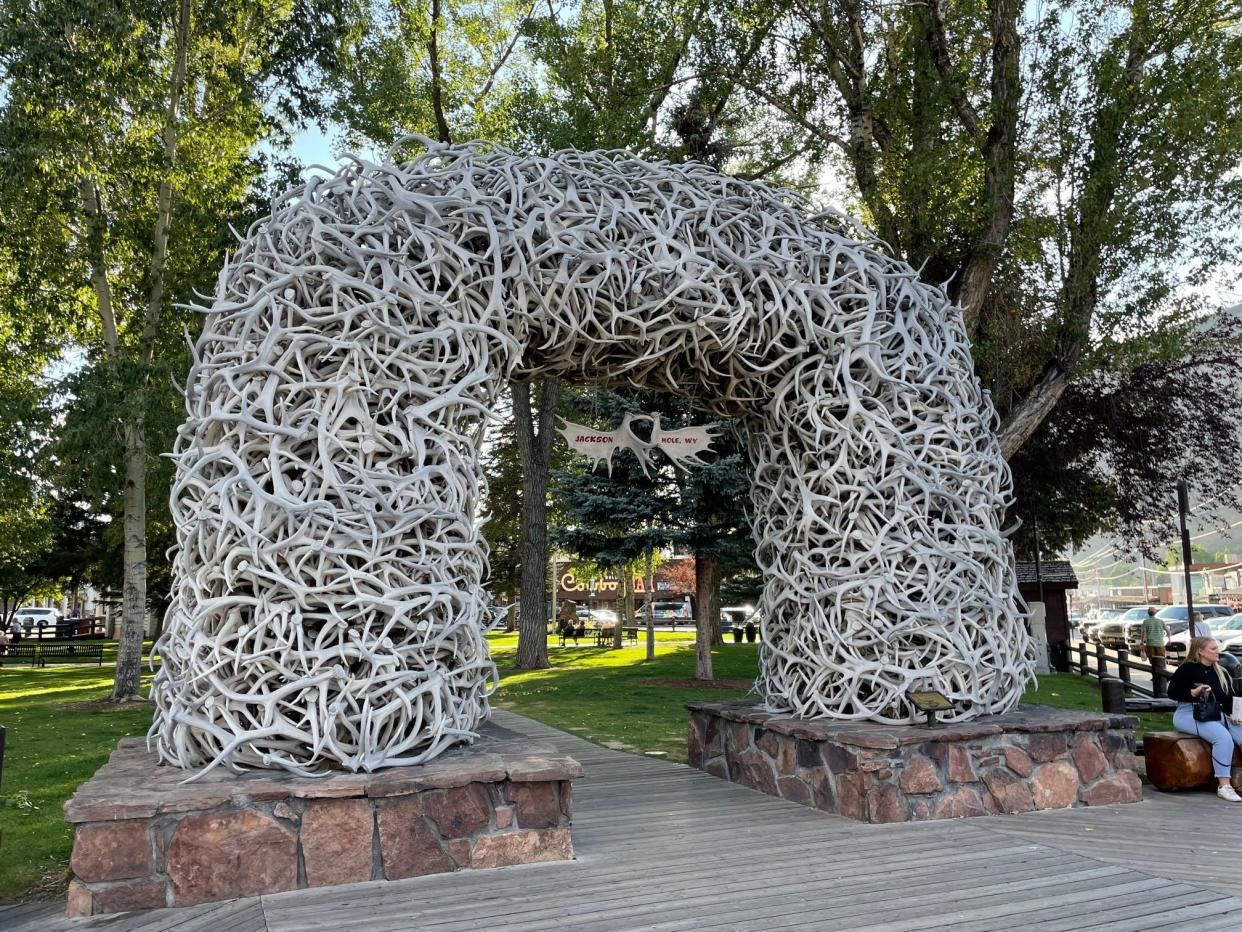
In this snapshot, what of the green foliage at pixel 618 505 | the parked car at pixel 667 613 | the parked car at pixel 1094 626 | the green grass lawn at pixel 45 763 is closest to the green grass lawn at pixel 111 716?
the green grass lawn at pixel 45 763

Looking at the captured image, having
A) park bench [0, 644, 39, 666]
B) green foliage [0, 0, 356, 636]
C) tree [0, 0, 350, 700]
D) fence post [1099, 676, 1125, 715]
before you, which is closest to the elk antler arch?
fence post [1099, 676, 1125, 715]

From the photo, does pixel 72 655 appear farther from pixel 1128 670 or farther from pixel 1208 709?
pixel 1208 709

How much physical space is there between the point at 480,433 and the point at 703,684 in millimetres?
10679

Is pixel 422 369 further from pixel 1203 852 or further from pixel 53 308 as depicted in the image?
pixel 53 308

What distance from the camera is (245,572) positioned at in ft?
14.1

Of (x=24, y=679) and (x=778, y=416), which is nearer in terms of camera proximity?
(x=778, y=416)

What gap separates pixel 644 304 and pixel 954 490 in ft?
7.80

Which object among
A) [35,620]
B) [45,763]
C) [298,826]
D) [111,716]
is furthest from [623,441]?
[35,620]

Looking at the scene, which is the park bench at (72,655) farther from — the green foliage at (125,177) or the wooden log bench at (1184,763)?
the wooden log bench at (1184,763)

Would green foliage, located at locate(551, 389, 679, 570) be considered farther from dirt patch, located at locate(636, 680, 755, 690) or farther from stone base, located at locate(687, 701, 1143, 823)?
stone base, located at locate(687, 701, 1143, 823)

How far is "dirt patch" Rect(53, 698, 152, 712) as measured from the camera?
11.5 m

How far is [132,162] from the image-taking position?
37.8 feet

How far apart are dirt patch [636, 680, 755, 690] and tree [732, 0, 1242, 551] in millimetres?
5859

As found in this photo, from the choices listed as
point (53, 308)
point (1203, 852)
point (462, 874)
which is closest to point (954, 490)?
point (1203, 852)
